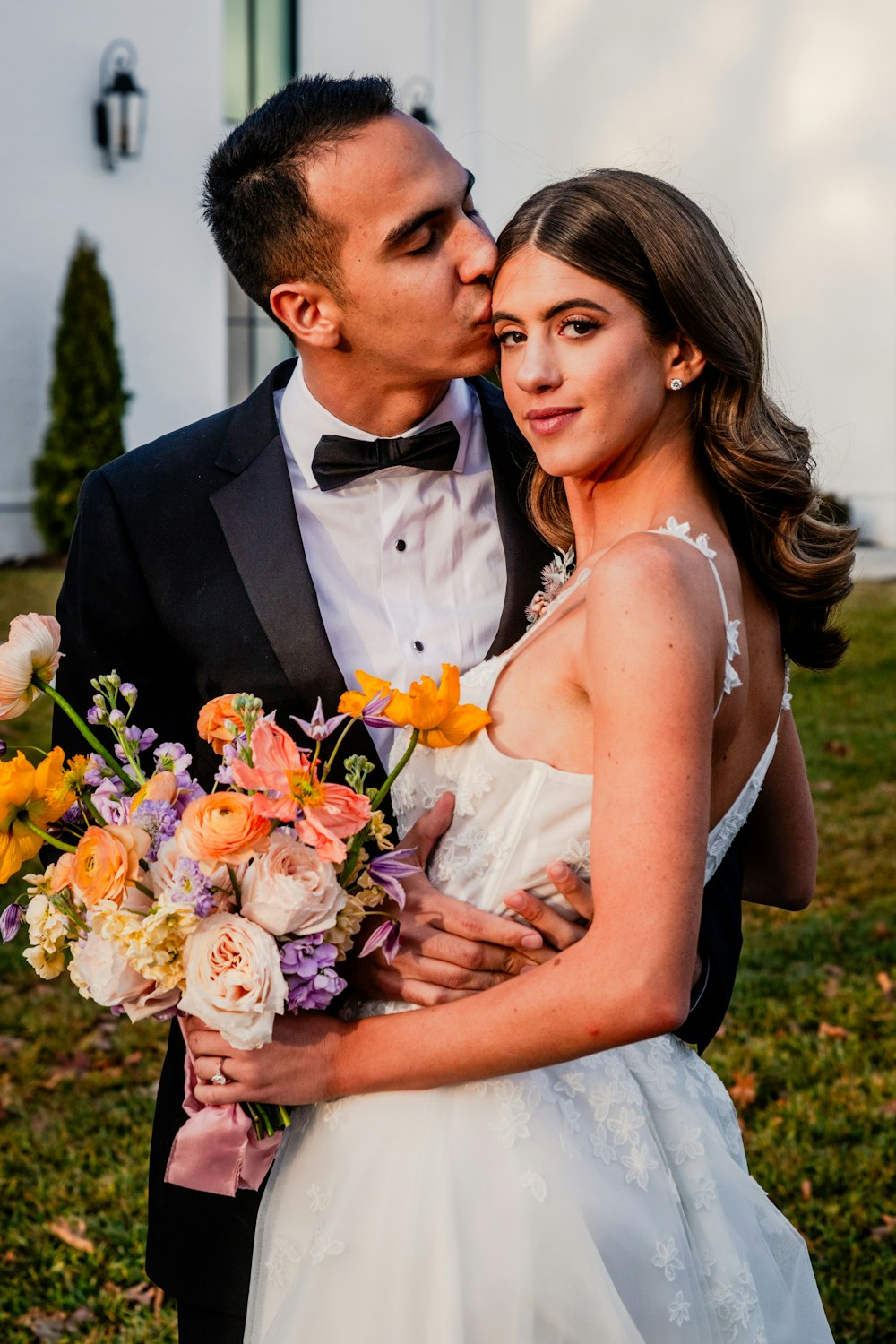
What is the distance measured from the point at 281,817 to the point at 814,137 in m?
12.6

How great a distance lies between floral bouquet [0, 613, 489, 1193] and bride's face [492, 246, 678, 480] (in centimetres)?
50

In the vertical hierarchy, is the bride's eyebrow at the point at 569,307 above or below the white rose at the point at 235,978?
above

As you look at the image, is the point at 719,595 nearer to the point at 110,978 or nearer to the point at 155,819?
the point at 155,819

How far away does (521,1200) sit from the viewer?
2082 mm

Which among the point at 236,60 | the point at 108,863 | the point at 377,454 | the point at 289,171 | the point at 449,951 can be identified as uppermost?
the point at 289,171

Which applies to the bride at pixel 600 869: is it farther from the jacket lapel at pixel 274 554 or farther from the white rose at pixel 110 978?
the jacket lapel at pixel 274 554

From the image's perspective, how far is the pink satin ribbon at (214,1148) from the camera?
87.4 inches

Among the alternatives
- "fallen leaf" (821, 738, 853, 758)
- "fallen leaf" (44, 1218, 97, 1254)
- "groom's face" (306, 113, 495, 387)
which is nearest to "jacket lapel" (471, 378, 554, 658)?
"groom's face" (306, 113, 495, 387)

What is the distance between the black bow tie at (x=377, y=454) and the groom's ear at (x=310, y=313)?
0.70 feet

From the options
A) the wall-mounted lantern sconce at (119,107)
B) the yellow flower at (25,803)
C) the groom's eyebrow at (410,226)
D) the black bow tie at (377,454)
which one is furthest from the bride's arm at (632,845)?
the wall-mounted lantern sconce at (119,107)

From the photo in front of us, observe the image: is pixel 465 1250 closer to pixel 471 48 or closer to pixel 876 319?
pixel 876 319

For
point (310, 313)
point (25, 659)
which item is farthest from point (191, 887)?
point (310, 313)

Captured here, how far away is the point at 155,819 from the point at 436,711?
46cm

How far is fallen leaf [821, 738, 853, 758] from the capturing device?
852cm
